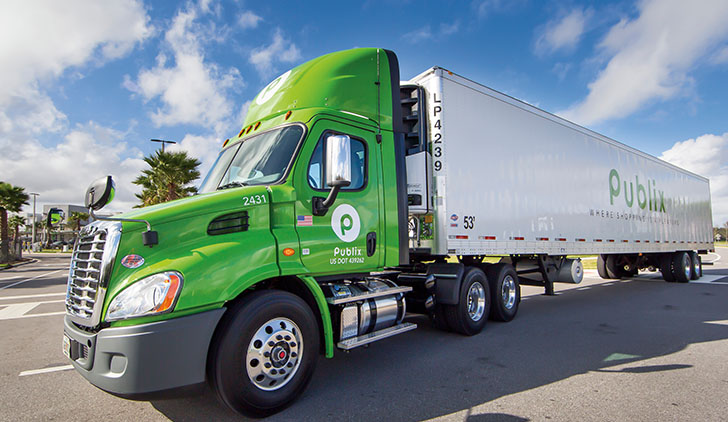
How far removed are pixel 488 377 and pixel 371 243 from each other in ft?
6.19

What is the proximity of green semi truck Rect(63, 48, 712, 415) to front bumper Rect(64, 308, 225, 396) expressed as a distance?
10mm

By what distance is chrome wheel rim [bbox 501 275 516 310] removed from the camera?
7.02m

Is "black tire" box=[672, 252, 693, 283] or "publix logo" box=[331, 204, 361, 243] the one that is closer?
"publix logo" box=[331, 204, 361, 243]

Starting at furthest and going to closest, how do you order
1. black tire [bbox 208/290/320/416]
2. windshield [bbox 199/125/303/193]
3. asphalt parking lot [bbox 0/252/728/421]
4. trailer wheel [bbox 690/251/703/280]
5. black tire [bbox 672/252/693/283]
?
1. trailer wheel [bbox 690/251/703/280]
2. black tire [bbox 672/252/693/283]
3. windshield [bbox 199/125/303/193]
4. asphalt parking lot [bbox 0/252/728/421]
5. black tire [bbox 208/290/320/416]

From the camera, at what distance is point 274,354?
3523 mm

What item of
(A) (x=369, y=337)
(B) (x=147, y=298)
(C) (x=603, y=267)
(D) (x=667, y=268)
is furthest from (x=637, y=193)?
(B) (x=147, y=298)

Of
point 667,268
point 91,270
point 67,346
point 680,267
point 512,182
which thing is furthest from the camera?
point 667,268

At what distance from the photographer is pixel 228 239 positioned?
3.47 metres

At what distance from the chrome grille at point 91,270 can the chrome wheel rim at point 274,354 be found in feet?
3.95

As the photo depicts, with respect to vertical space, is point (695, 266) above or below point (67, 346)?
below

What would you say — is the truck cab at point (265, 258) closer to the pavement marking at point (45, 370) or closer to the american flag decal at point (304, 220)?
the american flag decal at point (304, 220)

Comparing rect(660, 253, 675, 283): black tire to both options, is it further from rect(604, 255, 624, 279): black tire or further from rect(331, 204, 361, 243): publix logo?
rect(331, 204, 361, 243): publix logo

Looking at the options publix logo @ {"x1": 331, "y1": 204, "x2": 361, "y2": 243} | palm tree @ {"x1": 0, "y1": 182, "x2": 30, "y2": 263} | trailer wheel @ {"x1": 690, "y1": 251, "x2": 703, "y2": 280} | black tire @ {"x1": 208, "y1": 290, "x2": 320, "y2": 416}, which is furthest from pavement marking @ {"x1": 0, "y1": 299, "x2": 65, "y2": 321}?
palm tree @ {"x1": 0, "y1": 182, "x2": 30, "y2": 263}

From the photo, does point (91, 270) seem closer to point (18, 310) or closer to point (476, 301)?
point (476, 301)
